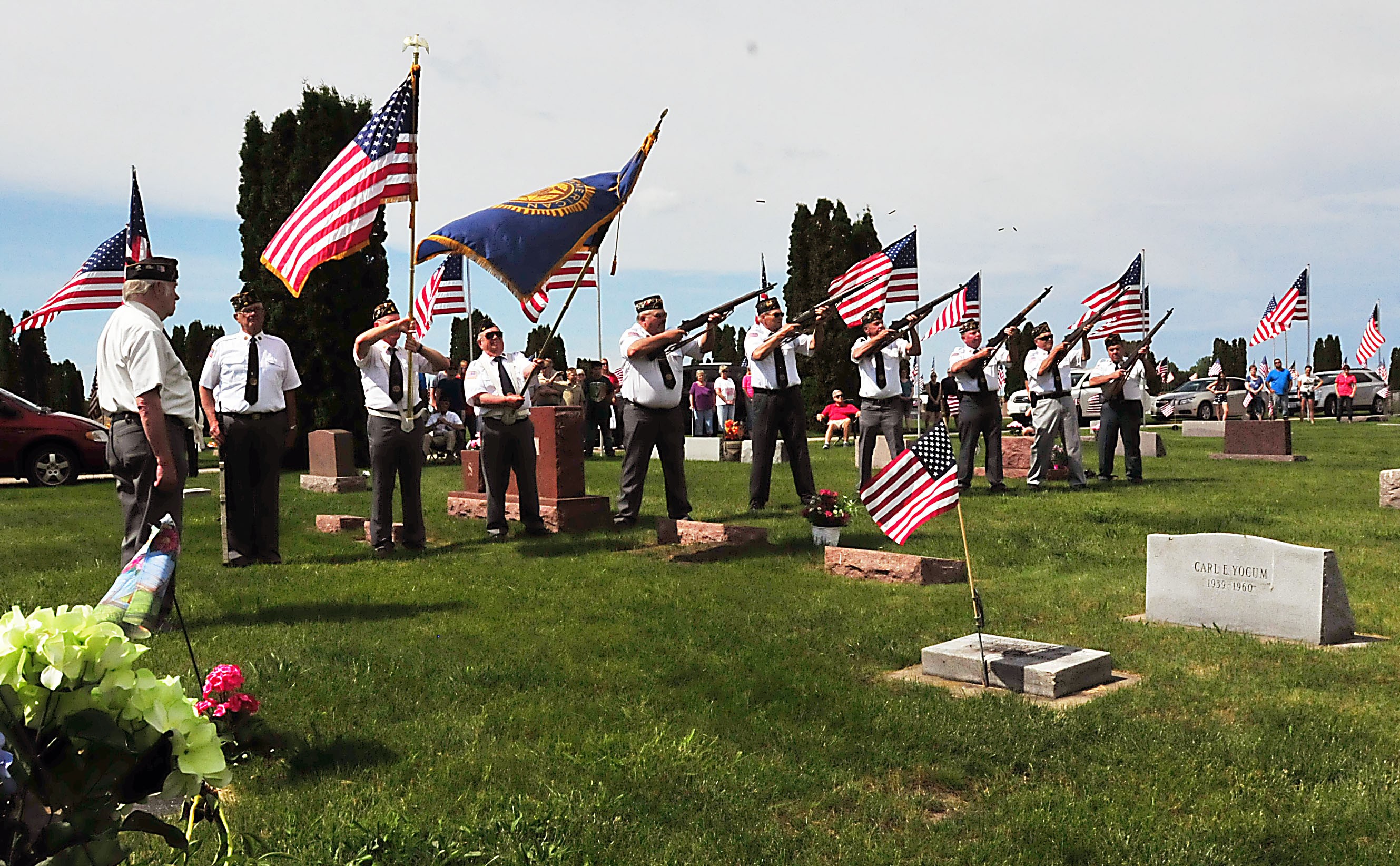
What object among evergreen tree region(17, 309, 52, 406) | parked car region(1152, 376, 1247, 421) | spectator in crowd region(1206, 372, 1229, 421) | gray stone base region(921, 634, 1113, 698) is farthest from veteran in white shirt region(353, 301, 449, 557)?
parked car region(1152, 376, 1247, 421)

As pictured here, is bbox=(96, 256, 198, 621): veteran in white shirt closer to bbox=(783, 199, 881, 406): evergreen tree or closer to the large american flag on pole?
the large american flag on pole

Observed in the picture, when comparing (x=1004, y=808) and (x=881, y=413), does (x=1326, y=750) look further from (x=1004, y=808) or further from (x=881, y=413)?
(x=881, y=413)

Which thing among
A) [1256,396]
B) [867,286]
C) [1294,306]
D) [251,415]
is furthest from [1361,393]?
[251,415]

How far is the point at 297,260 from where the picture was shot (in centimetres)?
924

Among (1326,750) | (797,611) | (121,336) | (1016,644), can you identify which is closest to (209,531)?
(121,336)

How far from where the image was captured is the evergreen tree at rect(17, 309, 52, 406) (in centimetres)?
3666

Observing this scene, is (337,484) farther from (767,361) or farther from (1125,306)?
(1125,306)

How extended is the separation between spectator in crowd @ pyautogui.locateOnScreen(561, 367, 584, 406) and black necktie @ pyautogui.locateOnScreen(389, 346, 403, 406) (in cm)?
1216

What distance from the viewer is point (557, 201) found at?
11.0m

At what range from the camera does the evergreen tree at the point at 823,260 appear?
38594mm

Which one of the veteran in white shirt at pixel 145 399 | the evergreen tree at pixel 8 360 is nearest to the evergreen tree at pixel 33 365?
the evergreen tree at pixel 8 360

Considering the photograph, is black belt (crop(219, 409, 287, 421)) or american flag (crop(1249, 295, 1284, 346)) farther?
american flag (crop(1249, 295, 1284, 346))

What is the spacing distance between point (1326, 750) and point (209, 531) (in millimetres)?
10069

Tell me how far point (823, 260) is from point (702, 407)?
1468 centimetres
